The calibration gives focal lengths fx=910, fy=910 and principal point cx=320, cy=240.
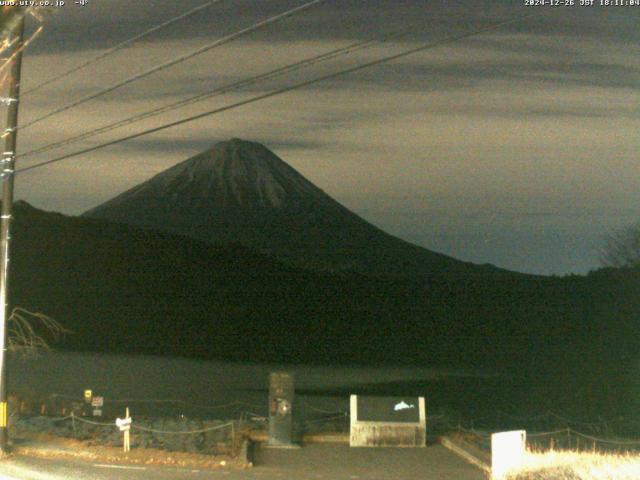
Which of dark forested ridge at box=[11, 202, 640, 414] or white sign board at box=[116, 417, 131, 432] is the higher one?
dark forested ridge at box=[11, 202, 640, 414]

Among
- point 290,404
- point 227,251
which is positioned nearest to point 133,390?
point 290,404

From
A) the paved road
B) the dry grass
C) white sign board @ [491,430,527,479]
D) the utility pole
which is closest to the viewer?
the dry grass

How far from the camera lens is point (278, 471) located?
56.5 feet

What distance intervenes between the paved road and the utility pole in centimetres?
116

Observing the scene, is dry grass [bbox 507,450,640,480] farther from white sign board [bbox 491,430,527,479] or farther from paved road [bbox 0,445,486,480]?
paved road [bbox 0,445,486,480]

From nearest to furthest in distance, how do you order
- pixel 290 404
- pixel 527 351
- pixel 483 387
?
pixel 290 404 < pixel 483 387 < pixel 527 351

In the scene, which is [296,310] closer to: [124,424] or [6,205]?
[124,424]

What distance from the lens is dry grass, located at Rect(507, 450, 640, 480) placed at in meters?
11.6

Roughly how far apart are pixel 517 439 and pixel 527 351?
86742mm

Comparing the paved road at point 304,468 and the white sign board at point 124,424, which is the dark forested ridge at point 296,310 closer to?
the paved road at point 304,468

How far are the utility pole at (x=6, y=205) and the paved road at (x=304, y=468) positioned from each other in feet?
3.81

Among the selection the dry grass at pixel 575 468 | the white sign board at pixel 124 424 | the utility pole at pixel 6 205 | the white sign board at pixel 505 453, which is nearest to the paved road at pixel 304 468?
the utility pole at pixel 6 205

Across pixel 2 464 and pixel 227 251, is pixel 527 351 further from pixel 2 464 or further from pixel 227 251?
pixel 2 464

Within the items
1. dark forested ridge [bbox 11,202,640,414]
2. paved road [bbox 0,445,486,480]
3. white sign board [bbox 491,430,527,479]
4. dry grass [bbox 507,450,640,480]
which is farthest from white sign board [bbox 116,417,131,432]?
dark forested ridge [bbox 11,202,640,414]
